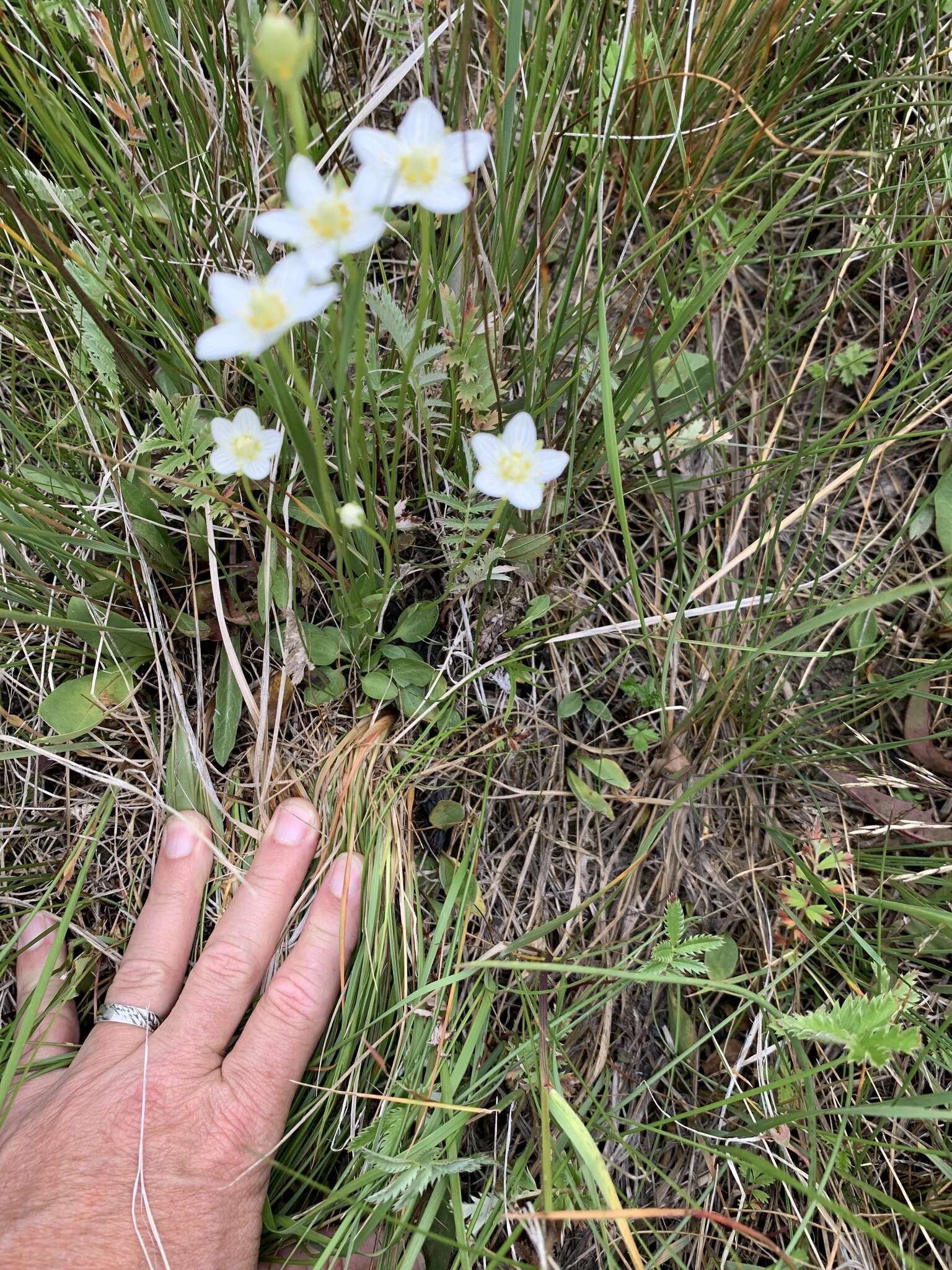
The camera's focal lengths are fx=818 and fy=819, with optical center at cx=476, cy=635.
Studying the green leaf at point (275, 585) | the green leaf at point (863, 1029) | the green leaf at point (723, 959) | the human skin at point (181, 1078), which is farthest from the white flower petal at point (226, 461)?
the green leaf at point (723, 959)

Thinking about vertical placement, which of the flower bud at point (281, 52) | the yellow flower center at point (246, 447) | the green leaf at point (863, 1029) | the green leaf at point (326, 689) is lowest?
the green leaf at point (863, 1029)

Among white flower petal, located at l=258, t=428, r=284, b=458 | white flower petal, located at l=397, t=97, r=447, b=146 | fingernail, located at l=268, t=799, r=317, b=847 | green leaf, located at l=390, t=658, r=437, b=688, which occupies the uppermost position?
white flower petal, located at l=397, t=97, r=447, b=146

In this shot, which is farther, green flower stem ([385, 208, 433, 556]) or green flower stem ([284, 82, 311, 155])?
green flower stem ([385, 208, 433, 556])

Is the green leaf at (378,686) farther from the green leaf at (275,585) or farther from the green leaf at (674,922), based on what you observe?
the green leaf at (674,922)

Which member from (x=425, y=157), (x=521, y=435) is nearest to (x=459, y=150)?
(x=425, y=157)

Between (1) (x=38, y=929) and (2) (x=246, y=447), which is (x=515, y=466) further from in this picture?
(1) (x=38, y=929)

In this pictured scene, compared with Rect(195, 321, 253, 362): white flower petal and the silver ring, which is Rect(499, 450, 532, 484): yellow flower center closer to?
Rect(195, 321, 253, 362): white flower petal

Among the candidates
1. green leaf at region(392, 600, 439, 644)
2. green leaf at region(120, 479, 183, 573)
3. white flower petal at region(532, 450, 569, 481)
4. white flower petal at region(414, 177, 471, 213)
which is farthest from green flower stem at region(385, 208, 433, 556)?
green leaf at region(120, 479, 183, 573)

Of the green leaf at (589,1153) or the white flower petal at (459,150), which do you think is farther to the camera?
the green leaf at (589,1153)
